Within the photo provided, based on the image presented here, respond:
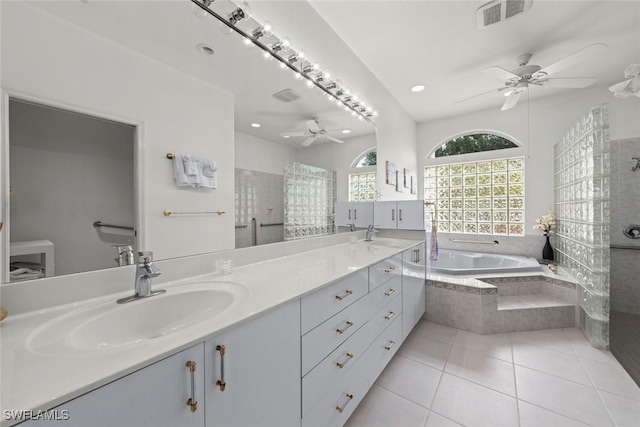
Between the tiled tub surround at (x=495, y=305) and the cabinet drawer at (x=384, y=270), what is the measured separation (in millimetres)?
942

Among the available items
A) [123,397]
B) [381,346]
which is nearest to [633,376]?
[381,346]

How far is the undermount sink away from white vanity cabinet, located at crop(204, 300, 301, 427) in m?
0.13

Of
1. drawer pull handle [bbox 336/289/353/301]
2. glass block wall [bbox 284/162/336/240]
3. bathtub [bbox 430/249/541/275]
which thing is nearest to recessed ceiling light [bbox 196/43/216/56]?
glass block wall [bbox 284/162/336/240]

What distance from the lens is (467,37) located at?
2.21 meters

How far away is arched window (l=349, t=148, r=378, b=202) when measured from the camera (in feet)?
7.66

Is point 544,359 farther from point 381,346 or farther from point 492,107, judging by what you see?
point 492,107

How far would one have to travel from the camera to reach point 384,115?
9.57 feet

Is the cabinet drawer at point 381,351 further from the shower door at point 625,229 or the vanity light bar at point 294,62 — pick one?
the shower door at point 625,229

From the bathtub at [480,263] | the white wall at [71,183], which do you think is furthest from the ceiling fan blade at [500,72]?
the white wall at [71,183]

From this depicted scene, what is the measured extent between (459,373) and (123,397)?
6.64 feet

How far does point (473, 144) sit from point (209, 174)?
4.10 meters

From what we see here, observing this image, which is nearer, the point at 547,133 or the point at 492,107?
the point at 547,133

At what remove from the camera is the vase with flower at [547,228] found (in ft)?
10.4

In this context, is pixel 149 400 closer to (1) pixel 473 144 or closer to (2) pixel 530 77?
(2) pixel 530 77
